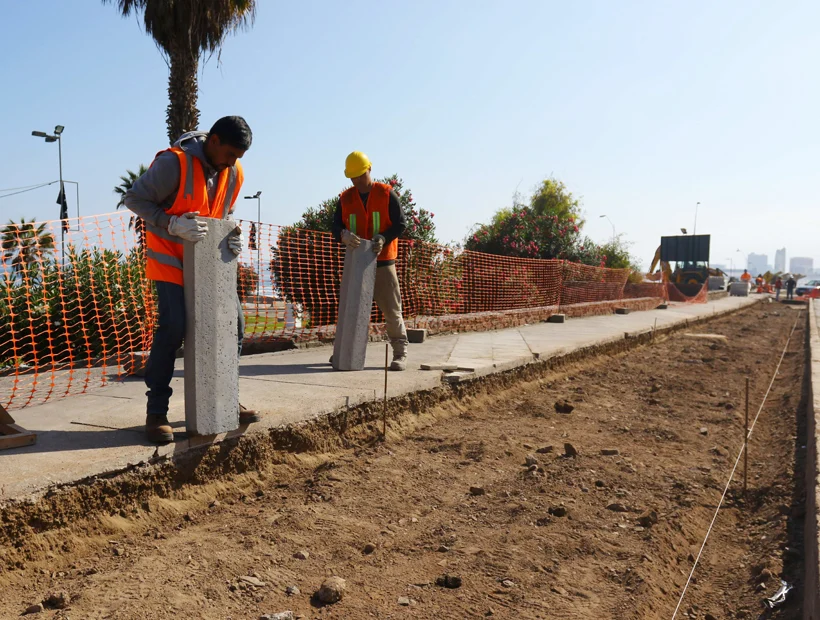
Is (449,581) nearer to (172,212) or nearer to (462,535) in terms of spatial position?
(462,535)

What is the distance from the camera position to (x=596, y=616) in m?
2.57

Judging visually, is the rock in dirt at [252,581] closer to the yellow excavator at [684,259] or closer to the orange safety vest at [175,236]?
the orange safety vest at [175,236]

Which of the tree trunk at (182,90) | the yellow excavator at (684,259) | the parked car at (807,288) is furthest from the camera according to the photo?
the parked car at (807,288)

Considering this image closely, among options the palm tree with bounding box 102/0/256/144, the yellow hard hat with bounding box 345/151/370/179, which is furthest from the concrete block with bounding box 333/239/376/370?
the palm tree with bounding box 102/0/256/144

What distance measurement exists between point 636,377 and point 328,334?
3.90m

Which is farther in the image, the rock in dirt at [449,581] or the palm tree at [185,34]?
the palm tree at [185,34]

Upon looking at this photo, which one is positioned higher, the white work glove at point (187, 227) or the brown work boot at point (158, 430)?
the white work glove at point (187, 227)

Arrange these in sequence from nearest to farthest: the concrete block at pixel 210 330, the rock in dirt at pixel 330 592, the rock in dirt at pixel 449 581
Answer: the rock in dirt at pixel 330 592 → the rock in dirt at pixel 449 581 → the concrete block at pixel 210 330

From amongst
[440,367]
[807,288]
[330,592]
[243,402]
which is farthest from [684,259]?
[330,592]

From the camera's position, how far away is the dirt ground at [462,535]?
8.51ft

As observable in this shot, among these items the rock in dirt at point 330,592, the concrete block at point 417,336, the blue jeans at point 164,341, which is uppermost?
the blue jeans at point 164,341

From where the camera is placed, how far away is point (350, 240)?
5789 millimetres

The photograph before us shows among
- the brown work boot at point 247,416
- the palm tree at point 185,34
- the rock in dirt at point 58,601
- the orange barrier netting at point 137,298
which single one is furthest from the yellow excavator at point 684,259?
the rock in dirt at point 58,601

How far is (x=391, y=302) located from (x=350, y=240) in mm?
800
